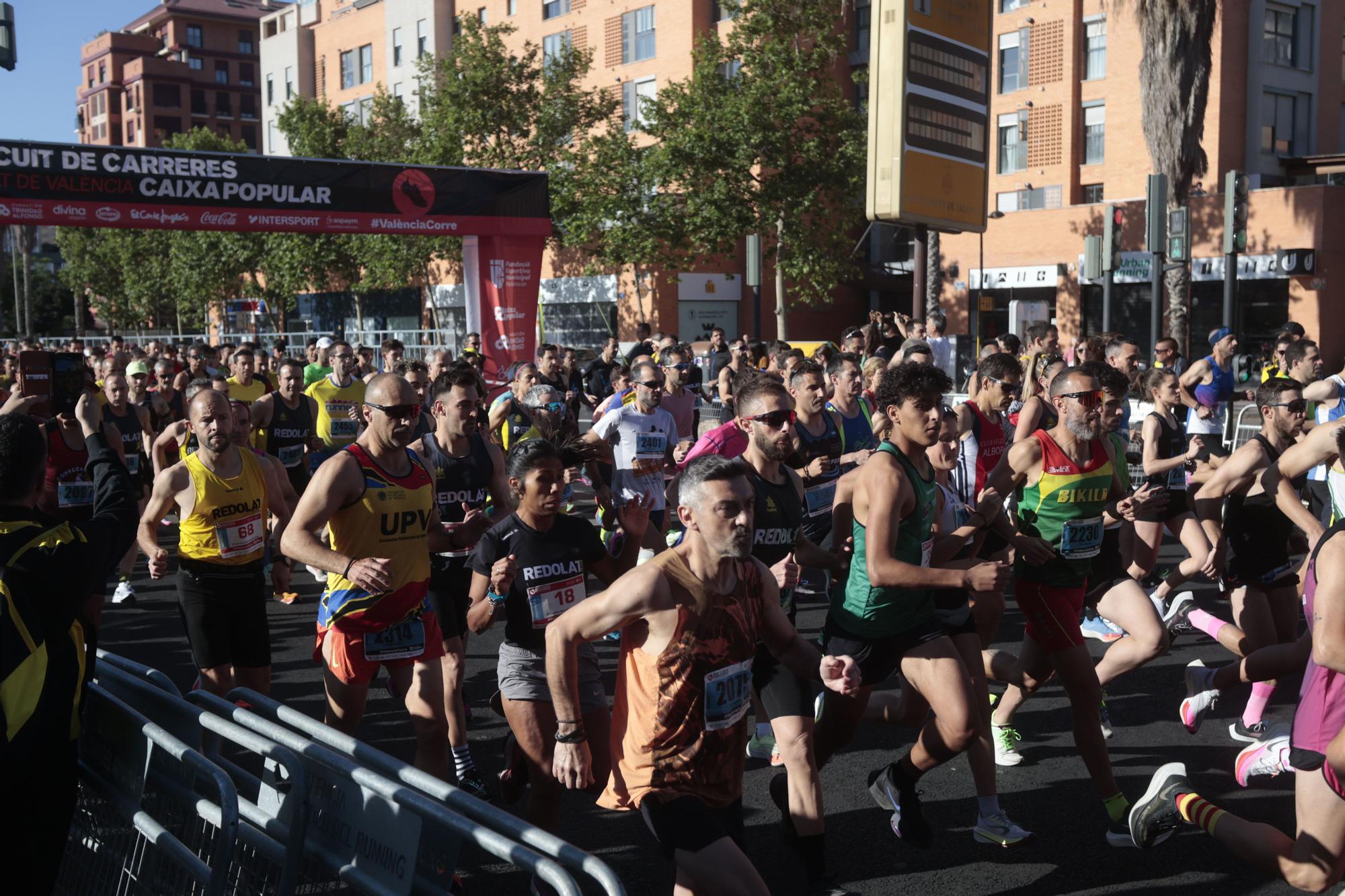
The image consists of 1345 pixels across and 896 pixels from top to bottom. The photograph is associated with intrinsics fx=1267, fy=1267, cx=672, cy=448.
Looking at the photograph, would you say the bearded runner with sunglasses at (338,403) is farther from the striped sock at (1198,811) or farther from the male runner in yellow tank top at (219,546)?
the striped sock at (1198,811)

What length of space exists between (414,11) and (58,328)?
139ft

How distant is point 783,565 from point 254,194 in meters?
16.1

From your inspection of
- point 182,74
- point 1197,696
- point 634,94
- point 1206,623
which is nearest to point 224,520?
point 1197,696

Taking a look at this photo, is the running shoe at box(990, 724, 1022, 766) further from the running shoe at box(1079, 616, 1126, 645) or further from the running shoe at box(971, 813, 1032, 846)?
the running shoe at box(1079, 616, 1126, 645)

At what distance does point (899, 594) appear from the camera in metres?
4.99

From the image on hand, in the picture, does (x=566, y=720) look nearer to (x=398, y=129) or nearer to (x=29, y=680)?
(x=29, y=680)

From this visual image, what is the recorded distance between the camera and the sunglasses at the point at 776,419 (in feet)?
18.4

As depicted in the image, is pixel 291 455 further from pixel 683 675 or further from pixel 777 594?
pixel 683 675

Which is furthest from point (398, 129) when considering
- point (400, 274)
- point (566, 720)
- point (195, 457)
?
point (566, 720)

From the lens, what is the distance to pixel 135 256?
6053cm

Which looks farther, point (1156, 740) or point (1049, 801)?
point (1156, 740)

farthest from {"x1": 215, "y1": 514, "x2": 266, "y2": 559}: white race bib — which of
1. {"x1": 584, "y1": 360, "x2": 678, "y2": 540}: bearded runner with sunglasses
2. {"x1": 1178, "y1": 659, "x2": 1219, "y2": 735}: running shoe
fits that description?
{"x1": 1178, "y1": 659, "x2": 1219, "y2": 735}: running shoe

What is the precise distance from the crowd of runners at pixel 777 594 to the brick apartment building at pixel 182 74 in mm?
102913

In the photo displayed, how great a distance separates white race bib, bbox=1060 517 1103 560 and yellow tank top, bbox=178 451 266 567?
384cm
